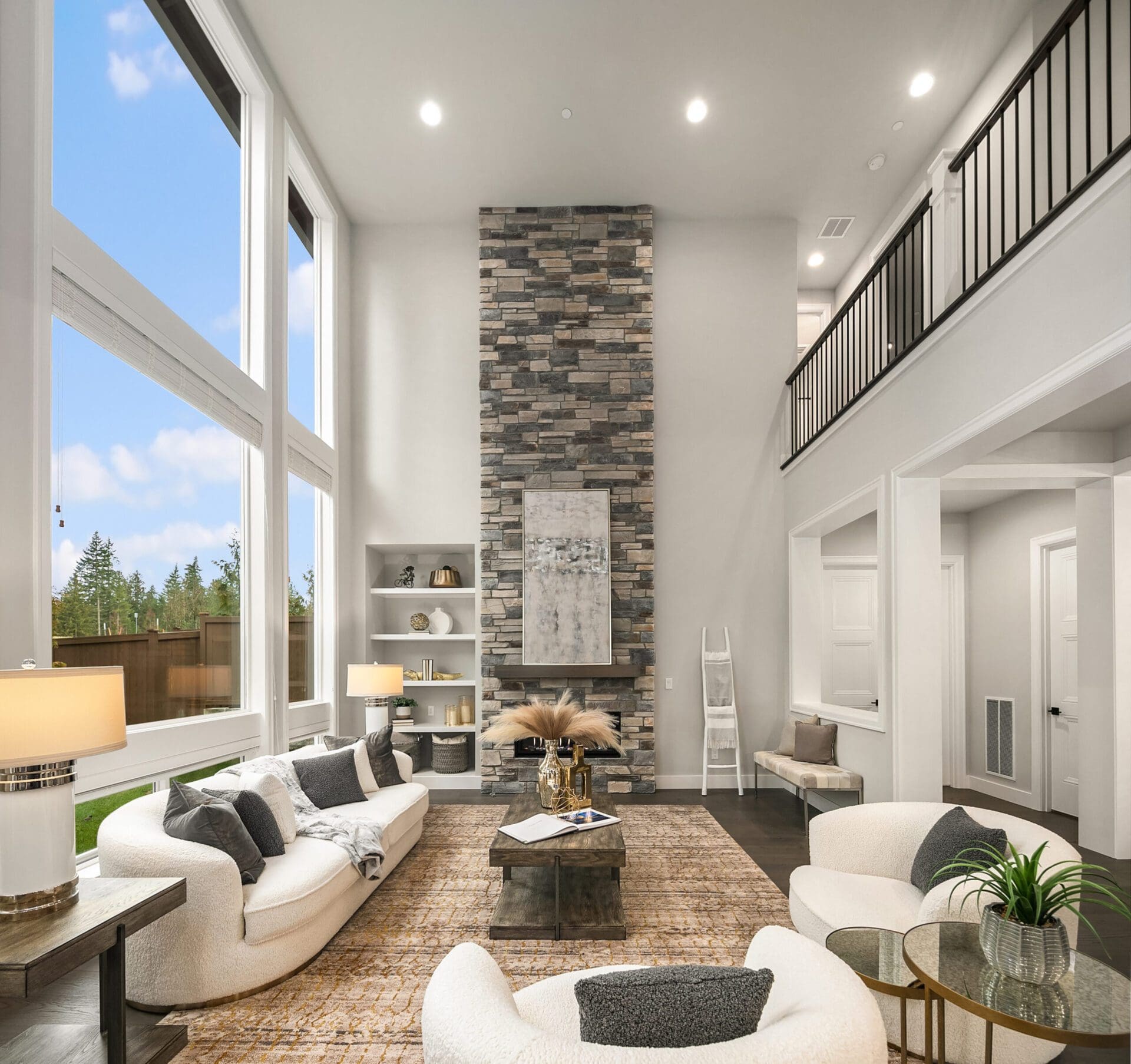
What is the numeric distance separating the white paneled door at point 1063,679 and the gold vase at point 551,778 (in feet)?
13.2

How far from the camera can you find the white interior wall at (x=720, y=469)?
7.25m

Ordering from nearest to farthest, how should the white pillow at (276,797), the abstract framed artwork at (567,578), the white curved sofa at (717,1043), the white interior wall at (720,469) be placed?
the white curved sofa at (717,1043) → the white pillow at (276,797) → the abstract framed artwork at (567,578) → the white interior wall at (720,469)

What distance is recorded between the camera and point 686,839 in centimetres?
529

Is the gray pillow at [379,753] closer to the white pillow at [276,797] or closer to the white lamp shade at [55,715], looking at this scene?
the white pillow at [276,797]

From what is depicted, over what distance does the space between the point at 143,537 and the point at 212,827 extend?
1.63 metres

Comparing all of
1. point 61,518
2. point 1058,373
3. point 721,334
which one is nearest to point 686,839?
point 1058,373

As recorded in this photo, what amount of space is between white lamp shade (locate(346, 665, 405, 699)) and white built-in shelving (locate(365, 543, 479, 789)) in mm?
1217

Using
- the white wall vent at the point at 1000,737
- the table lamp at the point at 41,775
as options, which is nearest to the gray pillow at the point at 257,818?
the table lamp at the point at 41,775

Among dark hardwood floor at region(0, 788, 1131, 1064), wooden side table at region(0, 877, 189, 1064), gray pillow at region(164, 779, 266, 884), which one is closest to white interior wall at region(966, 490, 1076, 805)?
dark hardwood floor at region(0, 788, 1131, 1064)

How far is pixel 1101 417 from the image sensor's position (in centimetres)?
455

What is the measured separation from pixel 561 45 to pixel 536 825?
4.98 m

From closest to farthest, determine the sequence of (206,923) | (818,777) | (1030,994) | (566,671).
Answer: (1030,994) < (206,923) < (818,777) < (566,671)

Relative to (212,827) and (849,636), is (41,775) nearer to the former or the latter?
(212,827)

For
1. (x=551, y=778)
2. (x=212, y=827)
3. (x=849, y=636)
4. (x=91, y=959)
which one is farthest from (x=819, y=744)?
(x=91, y=959)
